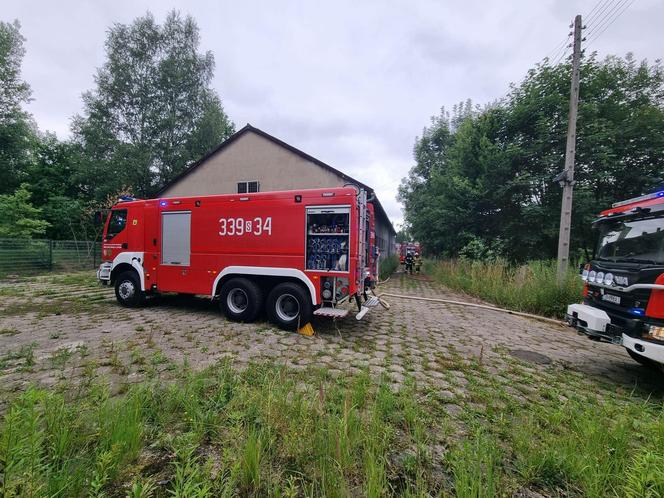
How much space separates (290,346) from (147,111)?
24.5 m

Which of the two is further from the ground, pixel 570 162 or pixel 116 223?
pixel 570 162

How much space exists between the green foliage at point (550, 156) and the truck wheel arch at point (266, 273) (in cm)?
1045

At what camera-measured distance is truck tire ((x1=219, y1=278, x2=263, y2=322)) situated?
5441mm

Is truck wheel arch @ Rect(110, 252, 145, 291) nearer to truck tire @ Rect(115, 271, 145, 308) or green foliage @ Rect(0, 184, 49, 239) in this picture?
truck tire @ Rect(115, 271, 145, 308)

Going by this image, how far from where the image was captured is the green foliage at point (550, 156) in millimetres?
11398

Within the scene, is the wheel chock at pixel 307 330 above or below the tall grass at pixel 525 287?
below

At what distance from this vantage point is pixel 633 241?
396 cm

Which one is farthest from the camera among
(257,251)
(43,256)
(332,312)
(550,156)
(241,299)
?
(43,256)

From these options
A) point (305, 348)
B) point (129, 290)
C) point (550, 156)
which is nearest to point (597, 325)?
point (305, 348)

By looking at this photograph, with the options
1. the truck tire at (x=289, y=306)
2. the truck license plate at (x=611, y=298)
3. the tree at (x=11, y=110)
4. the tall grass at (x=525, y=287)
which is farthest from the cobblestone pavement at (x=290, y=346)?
the tree at (x=11, y=110)

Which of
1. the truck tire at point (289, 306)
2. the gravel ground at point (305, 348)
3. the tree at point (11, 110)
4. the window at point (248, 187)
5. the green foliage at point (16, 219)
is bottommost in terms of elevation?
the gravel ground at point (305, 348)

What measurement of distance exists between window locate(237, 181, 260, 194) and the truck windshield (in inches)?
503

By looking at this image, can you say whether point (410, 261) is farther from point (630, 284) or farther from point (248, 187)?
point (630, 284)

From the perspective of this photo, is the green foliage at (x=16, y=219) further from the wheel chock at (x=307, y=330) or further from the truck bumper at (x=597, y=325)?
the truck bumper at (x=597, y=325)
